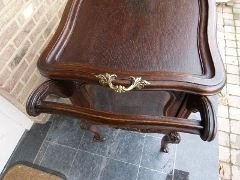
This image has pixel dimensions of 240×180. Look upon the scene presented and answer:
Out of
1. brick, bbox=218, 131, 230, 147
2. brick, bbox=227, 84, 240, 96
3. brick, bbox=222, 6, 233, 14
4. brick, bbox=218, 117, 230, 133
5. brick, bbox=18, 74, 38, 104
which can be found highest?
brick, bbox=18, 74, 38, 104

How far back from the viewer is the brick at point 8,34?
0.89 m

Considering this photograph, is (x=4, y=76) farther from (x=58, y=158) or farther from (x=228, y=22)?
(x=228, y=22)

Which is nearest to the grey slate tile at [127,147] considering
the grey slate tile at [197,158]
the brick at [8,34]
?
the grey slate tile at [197,158]

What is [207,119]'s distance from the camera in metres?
0.60

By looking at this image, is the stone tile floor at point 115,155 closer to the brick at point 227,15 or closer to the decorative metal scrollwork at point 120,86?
→ the decorative metal scrollwork at point 120,86

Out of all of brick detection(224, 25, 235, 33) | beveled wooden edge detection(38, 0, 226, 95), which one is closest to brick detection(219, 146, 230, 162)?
beveled wooden edge detection(38, 0, 226, 95)

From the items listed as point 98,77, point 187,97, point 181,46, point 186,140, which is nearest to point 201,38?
point 181,46

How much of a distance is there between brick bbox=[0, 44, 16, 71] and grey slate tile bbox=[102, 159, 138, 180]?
0.85 metres

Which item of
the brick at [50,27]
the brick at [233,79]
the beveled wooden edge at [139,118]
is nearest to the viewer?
the beveled wooden edge at [139,118]

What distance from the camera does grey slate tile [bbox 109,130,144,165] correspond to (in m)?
1.28

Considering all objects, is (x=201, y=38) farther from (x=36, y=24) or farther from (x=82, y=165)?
(x=82, y=165)

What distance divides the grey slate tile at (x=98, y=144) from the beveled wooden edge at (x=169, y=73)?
781 mm

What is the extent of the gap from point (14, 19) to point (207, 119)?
0.94 metres

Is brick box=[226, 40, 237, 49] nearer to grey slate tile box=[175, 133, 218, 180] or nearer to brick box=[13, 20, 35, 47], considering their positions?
grey slate tile box=[175, 133, 218, 180]
